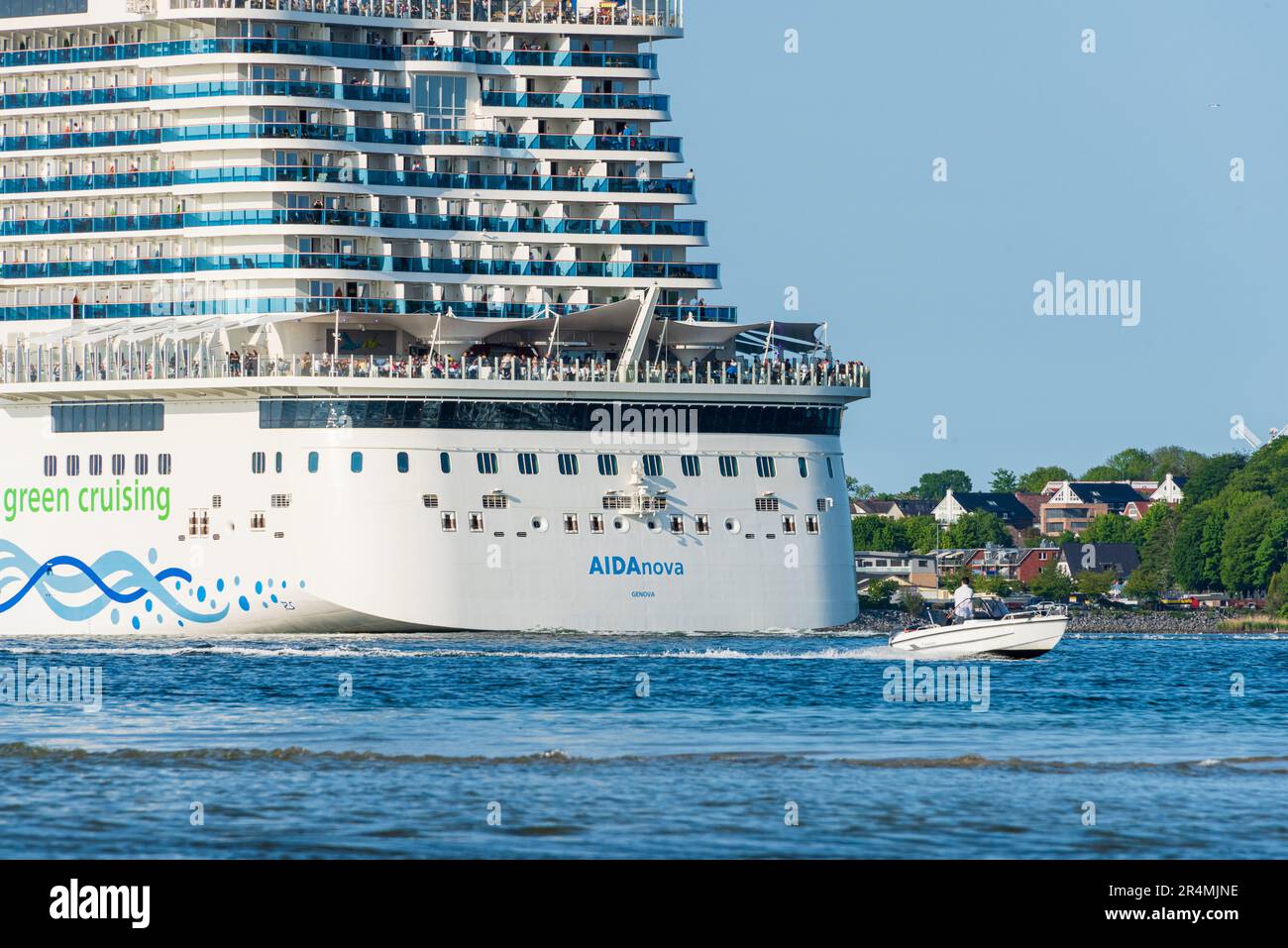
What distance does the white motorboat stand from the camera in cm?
7469

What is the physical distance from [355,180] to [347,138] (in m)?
1.56

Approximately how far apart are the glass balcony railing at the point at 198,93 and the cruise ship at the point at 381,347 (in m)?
0.11

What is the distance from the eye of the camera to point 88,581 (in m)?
90.4

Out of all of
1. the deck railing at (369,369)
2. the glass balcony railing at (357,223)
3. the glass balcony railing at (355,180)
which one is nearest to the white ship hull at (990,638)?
the deck railing at (369,369)

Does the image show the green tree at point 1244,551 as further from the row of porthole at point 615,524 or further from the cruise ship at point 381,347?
the row of porthole at point 615,524

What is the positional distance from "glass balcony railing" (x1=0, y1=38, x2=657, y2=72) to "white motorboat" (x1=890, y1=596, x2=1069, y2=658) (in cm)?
2808

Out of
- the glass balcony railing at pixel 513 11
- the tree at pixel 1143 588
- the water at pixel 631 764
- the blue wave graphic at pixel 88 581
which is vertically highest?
the glass balcony railing at pixel 513 11

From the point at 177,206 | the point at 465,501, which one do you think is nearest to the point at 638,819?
the point at 465,501

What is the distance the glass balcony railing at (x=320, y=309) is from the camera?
8962 centimetres

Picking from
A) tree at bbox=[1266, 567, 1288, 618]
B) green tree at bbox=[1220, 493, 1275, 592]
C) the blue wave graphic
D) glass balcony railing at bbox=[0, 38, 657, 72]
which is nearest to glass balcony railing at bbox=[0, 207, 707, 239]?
glass balcony railing at bbox=[0, 38, 657, 72]

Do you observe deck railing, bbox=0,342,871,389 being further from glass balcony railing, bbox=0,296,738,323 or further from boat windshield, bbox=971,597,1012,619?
boat windshield, bbox=971,597,1012,619
